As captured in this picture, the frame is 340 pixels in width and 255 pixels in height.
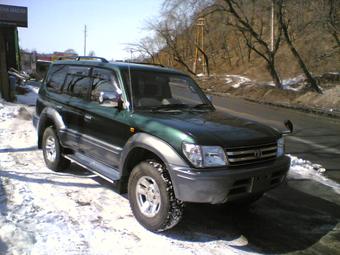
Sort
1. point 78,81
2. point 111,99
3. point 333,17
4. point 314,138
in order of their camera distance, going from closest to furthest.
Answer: point 111,99 < point 78,81 < point 314,138 < point 333,17

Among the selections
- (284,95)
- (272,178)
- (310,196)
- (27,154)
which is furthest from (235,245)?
(284,95)

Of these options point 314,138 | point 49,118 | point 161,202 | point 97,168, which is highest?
point 49,118

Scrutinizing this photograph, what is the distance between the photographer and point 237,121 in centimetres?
533

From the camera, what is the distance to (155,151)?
184 inches

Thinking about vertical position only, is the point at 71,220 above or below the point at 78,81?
below

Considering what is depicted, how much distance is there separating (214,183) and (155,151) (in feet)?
2.50

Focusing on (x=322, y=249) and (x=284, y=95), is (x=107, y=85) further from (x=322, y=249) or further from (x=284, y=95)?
(x=284, y=95)

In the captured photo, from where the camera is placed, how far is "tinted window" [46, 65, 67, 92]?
712 cm

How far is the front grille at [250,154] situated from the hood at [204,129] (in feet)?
0.18

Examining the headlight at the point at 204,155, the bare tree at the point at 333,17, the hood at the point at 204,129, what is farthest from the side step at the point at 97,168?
the bare tree at the point at 333,17

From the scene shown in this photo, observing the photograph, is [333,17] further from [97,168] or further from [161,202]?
[161,202]

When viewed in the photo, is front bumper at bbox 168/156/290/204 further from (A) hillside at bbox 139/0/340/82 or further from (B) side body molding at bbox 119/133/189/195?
(A) hillside at bbox 139/0/340/82

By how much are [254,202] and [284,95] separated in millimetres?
20214

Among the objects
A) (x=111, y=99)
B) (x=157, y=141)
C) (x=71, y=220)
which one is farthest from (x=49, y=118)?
(x=157, y=141)
